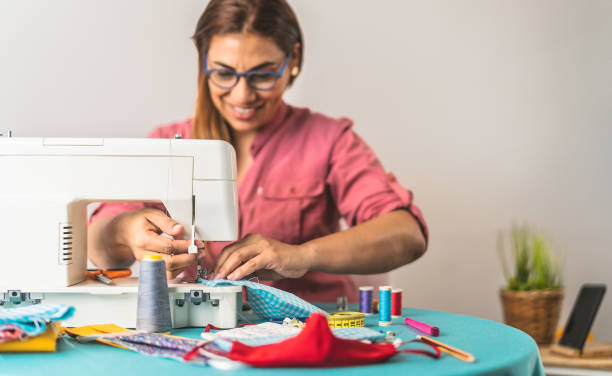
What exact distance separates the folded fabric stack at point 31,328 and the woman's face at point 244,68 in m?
1.00

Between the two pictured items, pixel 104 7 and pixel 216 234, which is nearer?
pixel 216 234

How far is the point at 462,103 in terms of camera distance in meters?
2.92

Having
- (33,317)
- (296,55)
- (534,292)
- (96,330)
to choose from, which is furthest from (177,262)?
(534,292)

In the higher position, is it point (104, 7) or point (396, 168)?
point (104, 7)

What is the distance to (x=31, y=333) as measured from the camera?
40.0 inches

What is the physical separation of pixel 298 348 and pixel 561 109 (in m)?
2.35

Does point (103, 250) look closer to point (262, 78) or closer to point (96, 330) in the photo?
point (96, 330)

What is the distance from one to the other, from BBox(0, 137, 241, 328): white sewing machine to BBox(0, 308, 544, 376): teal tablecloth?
213mm

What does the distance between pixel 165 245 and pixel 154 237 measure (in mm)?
49

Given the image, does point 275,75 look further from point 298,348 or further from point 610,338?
point 610,338

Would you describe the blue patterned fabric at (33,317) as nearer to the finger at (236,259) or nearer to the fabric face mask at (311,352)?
the fabric face mask at (311,352)

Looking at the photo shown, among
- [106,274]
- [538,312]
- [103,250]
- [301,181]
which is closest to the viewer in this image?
[106,274]

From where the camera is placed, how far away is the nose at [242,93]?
75.2 inches

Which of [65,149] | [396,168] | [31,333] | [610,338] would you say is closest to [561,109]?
[396,168]
